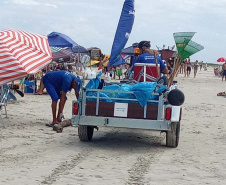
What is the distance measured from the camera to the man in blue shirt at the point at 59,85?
11.0 metres

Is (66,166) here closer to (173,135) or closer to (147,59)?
(173,135)

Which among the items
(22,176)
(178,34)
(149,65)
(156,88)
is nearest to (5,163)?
(22,176)

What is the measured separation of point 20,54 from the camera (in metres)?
10.6

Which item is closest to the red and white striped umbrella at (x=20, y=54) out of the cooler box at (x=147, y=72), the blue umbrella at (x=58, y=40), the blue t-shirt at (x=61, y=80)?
the blue t-shirt at (x=61, y=80)

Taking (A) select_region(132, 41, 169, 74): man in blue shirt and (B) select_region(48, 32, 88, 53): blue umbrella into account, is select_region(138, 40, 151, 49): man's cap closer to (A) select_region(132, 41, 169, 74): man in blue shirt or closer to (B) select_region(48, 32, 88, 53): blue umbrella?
(A) select_region(132, 41, 169, 74): man in blue shirt

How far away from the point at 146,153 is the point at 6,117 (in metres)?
5.06


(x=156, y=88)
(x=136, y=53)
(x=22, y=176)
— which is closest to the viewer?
(x=22, y=176)

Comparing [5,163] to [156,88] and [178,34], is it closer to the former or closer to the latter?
[156,88]

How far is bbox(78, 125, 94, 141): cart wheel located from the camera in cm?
920

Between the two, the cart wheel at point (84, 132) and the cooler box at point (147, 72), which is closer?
the cart wheel at point (84, 132)

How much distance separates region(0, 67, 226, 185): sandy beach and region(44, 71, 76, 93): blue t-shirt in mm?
958

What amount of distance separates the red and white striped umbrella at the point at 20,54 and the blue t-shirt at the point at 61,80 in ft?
1.29

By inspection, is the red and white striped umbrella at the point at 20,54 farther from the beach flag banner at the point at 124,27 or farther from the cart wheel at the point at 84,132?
the cart wheel at the point at 84,132

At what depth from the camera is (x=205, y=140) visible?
33.1ft
